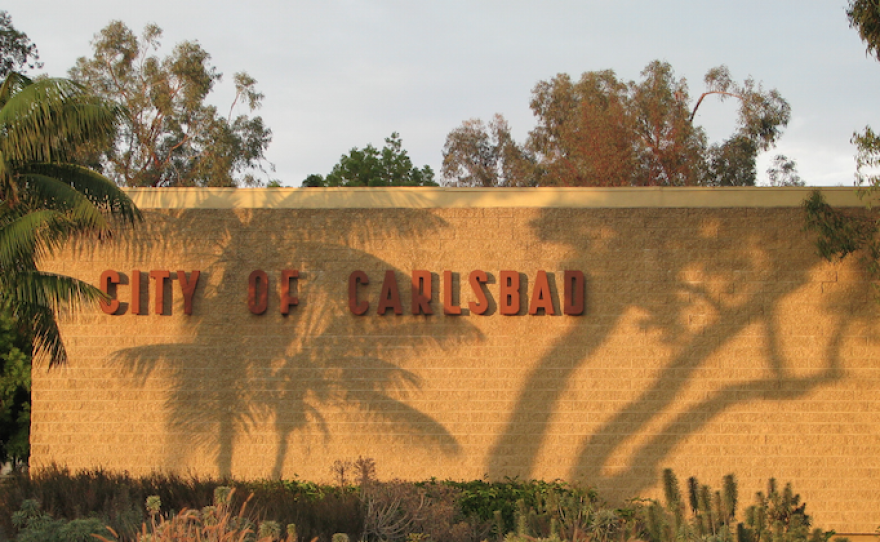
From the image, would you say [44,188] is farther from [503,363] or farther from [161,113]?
[161,113]

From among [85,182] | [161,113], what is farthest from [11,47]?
[85,182]

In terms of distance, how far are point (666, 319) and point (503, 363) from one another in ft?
8.59

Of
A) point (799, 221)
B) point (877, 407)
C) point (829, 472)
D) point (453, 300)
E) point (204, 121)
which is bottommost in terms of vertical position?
point (829, 472)

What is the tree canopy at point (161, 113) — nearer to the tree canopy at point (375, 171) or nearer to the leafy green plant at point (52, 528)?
the tree canopy at point (375, 171)

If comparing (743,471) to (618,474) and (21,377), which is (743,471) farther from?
(21,377)

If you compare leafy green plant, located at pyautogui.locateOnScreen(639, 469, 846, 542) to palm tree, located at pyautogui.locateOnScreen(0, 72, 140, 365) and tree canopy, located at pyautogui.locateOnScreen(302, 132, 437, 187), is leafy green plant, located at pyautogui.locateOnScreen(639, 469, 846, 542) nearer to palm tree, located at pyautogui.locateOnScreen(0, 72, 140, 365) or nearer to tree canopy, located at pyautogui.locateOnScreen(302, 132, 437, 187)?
palm tree, located at pyautogui.locateOnScreen(0, 72, 140, 365)

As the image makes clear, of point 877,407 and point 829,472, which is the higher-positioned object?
point 877,407

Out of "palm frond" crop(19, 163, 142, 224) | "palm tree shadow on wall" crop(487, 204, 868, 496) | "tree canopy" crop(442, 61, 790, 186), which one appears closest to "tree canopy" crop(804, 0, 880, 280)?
"palm tree shadow on wall" crop(487, 204, 868, 496)

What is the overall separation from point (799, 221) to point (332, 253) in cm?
732

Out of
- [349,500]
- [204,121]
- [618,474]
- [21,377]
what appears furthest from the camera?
[204,121]

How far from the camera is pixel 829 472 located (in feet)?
44.6

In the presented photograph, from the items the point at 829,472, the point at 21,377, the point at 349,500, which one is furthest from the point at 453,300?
the point at 21,377

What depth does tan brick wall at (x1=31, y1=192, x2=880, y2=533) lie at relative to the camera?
1356 centimetres

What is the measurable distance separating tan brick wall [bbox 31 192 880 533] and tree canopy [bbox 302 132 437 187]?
1143 inches
